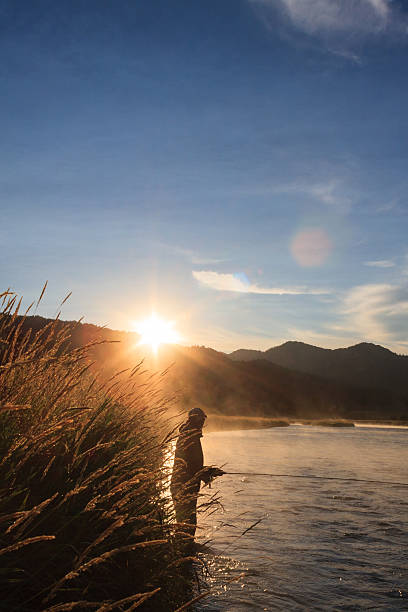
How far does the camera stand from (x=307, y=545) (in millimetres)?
7453

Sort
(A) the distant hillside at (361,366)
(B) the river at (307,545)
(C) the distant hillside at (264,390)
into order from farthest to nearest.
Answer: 1. (A) the distant hillside at (361,366)
2. (C) the distant hillside at (264,390)
3. (B) the river at (307,545)

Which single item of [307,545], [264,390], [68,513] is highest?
[264,390]

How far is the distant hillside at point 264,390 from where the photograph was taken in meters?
72.6

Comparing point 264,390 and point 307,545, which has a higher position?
point 264,390

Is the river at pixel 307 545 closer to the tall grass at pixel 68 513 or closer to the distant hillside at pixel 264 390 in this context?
the tall grass at pixel 68 513

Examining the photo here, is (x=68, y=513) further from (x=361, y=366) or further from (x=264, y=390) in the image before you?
(x=361, y=366)

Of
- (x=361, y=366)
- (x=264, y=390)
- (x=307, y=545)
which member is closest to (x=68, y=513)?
(x=307, y=545)

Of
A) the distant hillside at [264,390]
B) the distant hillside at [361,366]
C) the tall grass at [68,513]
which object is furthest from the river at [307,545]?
the distant hillside at [361,366]

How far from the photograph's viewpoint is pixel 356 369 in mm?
167875

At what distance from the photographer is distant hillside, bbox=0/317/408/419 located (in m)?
72.6

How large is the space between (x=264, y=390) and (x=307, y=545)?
83.3 metres

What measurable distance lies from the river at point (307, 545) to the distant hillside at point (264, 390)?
162 ft

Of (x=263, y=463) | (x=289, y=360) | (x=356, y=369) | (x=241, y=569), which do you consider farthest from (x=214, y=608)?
(x=289, y=360)

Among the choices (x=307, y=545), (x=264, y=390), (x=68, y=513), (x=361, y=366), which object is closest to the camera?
(x=68, y=513)
